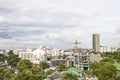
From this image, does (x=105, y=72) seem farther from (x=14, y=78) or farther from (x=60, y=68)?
(x=60, y=68)

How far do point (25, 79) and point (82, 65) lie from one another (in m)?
25.4

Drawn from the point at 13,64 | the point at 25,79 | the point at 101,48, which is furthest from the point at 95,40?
the point at 25,79

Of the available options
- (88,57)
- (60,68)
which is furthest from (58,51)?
(60,68)

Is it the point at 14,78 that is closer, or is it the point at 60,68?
the point at 14,78

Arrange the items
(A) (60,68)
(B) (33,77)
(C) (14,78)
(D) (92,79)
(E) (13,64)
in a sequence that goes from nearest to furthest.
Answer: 1. (B) (33,77)
2. (C) (14,78)
3. (D) (92,79)
4. (A) (60,68)
5. (E) (13,64)

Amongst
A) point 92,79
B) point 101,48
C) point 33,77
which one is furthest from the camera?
point 101,48

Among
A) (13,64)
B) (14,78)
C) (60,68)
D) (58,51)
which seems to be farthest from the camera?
(58,51)

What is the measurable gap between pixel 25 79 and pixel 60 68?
17.7m

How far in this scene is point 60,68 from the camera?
4381cm

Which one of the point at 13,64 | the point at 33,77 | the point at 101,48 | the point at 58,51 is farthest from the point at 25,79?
the point at 101,48

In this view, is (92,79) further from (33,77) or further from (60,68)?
(60,68)

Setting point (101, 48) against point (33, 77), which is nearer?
point (33, 77)

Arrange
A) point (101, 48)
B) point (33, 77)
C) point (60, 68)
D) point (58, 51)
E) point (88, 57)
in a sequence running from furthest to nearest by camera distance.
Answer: point (101, 48) < point (58, 51) < point (88, 57) < point (60, 68) < point (33, 77)

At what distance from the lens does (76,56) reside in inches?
2094
